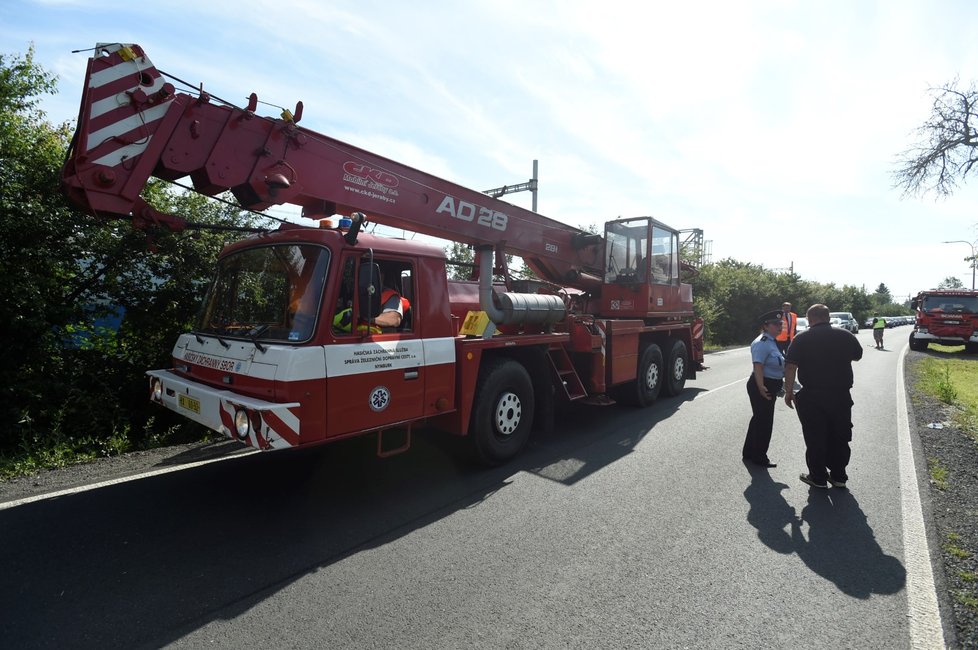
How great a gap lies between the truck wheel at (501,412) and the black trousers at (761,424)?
8.11 ft

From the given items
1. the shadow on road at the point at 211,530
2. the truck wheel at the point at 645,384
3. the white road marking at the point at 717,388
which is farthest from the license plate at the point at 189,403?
the white road marking at the point at 717,388

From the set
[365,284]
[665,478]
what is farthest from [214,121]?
[665,478]

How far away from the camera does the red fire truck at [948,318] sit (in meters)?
18.9

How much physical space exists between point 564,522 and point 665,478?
153 cm

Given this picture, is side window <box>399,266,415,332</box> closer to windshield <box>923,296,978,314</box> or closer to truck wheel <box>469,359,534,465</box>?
truck wheel <box>469,359,534,465</box>

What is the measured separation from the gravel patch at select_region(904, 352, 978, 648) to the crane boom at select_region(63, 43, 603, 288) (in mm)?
4882

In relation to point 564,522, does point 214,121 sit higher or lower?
higher

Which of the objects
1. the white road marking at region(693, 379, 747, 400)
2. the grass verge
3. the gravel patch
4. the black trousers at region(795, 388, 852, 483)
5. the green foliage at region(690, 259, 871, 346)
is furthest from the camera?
the green foliage at region(690, 259, 871, 346)

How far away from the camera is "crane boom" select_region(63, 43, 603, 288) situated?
3.46 m

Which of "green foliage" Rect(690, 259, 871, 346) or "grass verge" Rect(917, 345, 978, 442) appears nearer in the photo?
"grass verge" Rect(917, 345, 978, 442)

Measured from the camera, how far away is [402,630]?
2.59 metres

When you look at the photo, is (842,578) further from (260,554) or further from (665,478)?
(260,554)

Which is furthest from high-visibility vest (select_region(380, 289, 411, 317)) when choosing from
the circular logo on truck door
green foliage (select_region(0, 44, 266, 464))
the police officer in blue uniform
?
the police officer in blue uniform

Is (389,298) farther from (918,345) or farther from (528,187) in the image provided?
(918,345)
